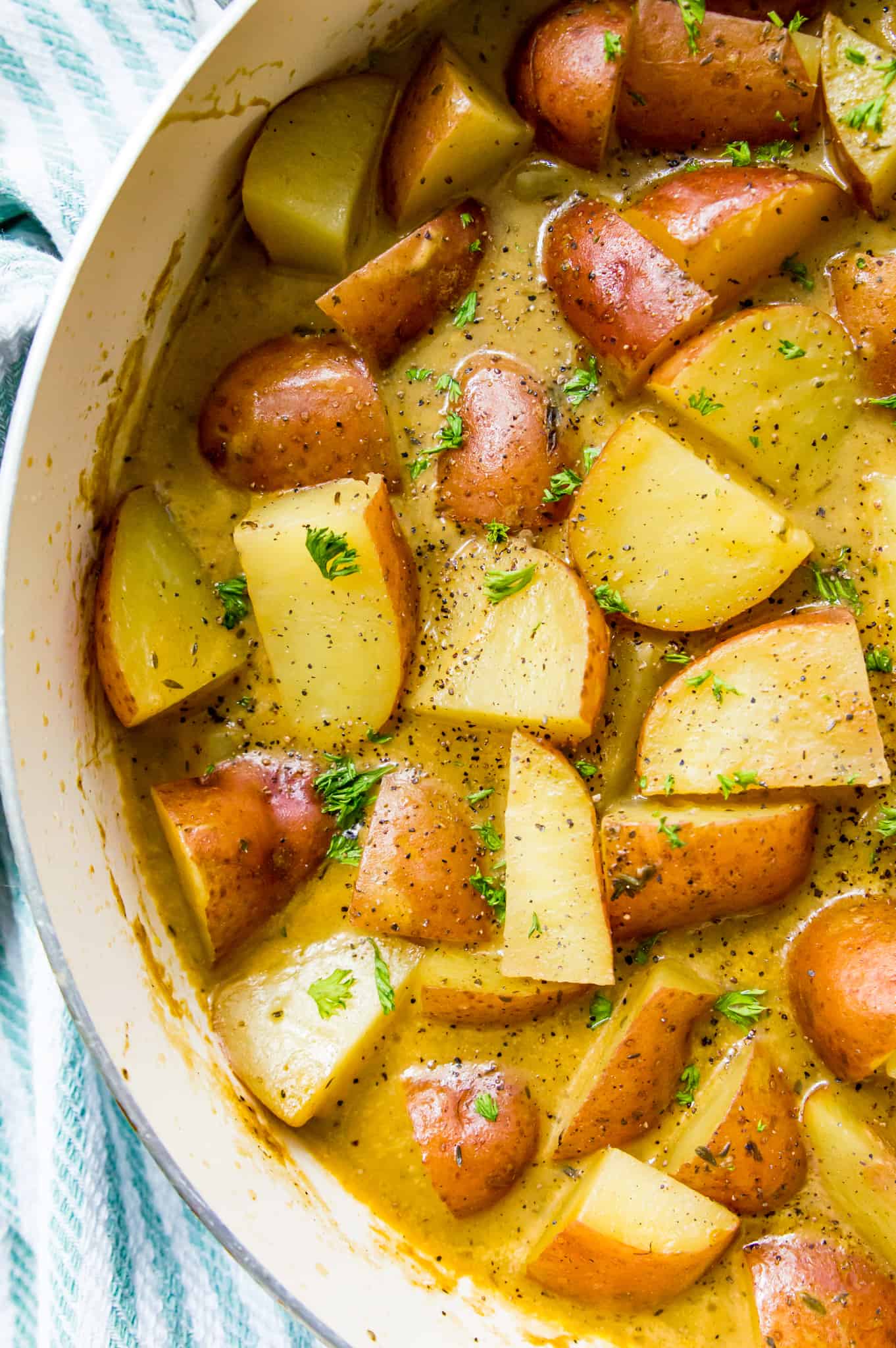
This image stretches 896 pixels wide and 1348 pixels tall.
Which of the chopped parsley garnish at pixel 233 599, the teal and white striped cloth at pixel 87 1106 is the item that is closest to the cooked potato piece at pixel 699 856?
the chopped parsley garnish at pixel 233 599

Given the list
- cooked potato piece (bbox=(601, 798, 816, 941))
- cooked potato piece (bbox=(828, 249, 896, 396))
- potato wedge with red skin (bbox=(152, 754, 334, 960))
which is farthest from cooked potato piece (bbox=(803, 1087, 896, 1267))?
cooked potato piece (bbox=(828, 249, 896, 396))

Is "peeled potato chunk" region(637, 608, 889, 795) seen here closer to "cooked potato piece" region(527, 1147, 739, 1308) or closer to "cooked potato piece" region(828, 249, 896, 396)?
A: "cooked potato piece" region(828, 249, 896, 396)

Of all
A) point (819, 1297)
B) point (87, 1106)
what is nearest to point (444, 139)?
point (87, 1106)

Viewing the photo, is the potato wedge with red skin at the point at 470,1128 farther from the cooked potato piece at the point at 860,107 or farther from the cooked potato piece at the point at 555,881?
the cooked potato piece at the point at 860,107

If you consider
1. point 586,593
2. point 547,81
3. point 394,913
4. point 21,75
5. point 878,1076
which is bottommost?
point 878,1076

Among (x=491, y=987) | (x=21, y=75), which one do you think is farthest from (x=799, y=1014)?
(x=21, y=75)

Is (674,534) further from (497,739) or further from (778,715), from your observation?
(497,739)

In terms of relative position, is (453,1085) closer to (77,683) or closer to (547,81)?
(77,683)
